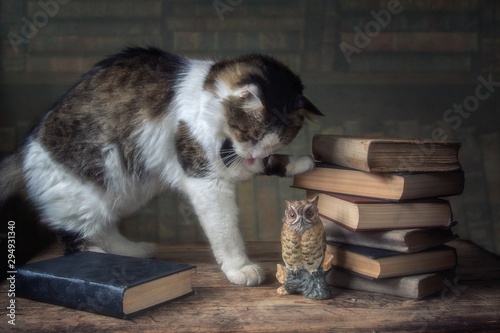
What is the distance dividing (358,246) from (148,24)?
1.09m

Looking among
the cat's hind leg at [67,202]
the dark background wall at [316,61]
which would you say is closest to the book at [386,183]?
the cat's hind leg at [67,202]

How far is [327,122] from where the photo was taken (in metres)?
2.06

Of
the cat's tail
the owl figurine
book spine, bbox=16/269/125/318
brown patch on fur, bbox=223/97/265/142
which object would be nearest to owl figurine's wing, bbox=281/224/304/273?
the owl figurine

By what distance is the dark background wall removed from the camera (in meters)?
1.95

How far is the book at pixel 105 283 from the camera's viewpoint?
1120 mm

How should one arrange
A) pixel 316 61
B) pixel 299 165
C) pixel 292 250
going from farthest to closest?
pixel 316 61, pixel 299 165, pixel 292 250

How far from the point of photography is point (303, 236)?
122 cm

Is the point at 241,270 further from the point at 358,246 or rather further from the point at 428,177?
the point at 428,177

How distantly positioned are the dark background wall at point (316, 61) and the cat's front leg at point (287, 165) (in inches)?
23.7

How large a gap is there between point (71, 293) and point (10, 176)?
541mm

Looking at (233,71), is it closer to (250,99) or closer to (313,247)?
(250,99)

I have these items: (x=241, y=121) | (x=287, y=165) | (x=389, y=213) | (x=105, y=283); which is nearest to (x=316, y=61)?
(x=287, y=165)

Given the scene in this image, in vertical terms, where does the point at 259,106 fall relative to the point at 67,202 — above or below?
above

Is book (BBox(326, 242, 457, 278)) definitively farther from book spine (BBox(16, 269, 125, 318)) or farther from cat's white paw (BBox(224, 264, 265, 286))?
book spine (BBox(16, 269, 125, 318))
